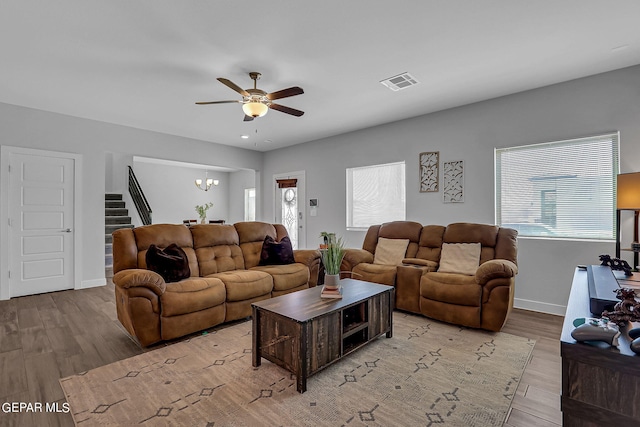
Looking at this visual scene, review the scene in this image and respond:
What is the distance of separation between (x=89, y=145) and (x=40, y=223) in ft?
4.48

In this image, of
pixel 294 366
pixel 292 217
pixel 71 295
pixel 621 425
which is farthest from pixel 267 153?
pixel 621 425

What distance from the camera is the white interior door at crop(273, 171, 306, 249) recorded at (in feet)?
21.7

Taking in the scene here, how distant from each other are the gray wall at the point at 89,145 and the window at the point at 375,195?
3.30 meters

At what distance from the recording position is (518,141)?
386 cm

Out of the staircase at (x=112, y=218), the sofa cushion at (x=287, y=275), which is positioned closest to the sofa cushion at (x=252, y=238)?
the sofa cushion at (x=287, y=275)

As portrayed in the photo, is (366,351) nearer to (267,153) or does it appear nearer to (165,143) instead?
(165,143)

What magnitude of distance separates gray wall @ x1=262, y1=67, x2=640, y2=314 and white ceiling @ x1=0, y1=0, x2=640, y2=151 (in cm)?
21

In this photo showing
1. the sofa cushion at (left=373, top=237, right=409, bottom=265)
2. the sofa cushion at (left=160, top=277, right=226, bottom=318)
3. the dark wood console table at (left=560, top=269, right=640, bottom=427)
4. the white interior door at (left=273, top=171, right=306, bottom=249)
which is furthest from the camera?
the white interior door at (left=273, top=171, right=306, bottom=249)

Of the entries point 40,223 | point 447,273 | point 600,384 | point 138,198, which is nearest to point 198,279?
point 447,273

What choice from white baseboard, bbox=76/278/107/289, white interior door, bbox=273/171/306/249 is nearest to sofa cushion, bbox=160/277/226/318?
white baseboard, bbox=76/278/107/289

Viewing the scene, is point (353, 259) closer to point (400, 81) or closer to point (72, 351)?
point (400, 81)

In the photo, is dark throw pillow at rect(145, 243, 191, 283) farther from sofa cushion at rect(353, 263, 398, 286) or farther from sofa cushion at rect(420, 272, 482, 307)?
sofa cushion at rect(420, 272, 482, 307)

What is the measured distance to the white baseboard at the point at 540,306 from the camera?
11.6 feet

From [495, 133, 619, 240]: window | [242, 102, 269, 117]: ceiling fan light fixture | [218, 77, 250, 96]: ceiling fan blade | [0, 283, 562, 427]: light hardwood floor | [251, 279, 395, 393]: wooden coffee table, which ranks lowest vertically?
[0, 283, 562, 427]: light hardwood floor
